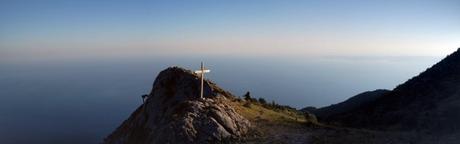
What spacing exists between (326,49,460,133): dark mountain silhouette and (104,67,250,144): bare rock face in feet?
35.0

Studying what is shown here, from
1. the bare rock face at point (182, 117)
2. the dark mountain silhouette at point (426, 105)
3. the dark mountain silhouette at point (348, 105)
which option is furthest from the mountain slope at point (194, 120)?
the dark mountain silhouette at point (348, 105)

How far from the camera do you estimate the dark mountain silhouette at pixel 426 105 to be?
29344 mm

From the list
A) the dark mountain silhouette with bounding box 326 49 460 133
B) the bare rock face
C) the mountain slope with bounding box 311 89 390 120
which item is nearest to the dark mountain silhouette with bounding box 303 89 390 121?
the mountain slope with bounding box 311 89 390 120

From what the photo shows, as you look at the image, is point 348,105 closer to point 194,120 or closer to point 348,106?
point 348,106

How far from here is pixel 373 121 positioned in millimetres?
34625

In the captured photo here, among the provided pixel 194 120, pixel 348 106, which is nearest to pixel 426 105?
pixel 194 120

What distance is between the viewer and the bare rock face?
23672 millimetres

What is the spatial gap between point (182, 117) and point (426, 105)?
1850 centimetres

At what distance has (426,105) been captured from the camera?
3406cm

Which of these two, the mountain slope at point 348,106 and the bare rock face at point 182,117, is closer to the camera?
the bare rock face at point 182,117

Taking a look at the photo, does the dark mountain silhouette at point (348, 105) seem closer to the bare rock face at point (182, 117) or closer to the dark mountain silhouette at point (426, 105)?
the dark mountain silhouette at point (426, 105)

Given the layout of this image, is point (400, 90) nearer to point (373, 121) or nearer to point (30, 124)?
point (373, 121)

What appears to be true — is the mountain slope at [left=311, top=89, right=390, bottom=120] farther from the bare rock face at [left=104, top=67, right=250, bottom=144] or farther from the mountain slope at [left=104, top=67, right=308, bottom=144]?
the bare rock face at [left=104, top=67, right=250, bottom=144]

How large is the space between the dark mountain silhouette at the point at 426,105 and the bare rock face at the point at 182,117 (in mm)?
10673
